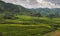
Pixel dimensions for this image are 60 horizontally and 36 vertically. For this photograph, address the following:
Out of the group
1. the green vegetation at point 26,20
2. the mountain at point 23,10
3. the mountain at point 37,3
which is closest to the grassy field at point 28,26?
the green vegetation at point 26,20

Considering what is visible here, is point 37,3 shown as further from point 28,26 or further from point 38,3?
point 28,26

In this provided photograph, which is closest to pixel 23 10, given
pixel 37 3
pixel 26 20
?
pixel 26 20

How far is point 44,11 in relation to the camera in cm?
515

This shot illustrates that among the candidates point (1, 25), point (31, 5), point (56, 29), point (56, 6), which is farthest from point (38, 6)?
point (1, 25)

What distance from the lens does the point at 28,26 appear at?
15.5 ft

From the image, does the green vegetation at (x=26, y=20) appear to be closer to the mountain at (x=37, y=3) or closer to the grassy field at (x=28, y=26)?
the grassy field at (x=28, y=26)

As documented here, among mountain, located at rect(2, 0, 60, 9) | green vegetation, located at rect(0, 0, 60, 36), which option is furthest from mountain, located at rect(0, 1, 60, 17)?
mountain, located at rect(2, 0, 60, 9)

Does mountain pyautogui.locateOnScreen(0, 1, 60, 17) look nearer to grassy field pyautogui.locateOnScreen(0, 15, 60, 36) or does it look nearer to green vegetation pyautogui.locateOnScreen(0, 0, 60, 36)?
green vegetation pyautogui.locateOnScreen(0, 0, 60, 36)

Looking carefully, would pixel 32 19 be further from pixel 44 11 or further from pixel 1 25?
pixel 1 25

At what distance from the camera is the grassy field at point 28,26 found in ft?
14.9

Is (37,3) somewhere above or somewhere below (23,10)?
above

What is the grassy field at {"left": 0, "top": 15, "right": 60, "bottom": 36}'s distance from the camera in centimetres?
455

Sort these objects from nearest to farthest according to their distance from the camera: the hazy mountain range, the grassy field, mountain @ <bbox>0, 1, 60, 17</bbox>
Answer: the grassy field
mountain @ <bbox>0, 1, 60, 17</bbox>
the hazy mountain range

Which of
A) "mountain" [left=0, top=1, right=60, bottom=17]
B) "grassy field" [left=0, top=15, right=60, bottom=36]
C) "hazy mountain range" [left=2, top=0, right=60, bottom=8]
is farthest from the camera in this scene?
"hazy mountain range" [left=2, top=0, right=60, bottom=8]
